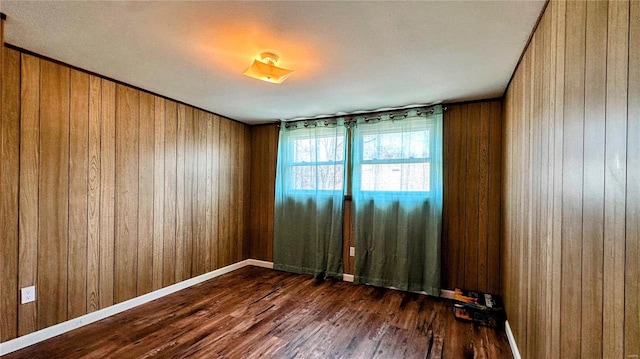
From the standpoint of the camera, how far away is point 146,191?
3.02 meters

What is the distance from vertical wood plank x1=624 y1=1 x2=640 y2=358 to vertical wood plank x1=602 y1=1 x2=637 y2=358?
0.8 inches

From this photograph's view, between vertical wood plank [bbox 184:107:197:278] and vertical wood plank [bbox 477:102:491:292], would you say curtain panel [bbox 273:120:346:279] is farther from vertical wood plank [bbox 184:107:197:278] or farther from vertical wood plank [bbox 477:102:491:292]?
vertical wood plank [bbox 477:102:491:292]

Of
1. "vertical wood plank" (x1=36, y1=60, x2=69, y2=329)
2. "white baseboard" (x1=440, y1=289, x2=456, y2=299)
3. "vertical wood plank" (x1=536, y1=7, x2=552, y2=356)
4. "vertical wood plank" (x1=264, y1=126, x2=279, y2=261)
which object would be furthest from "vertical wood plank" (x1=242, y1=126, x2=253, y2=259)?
"vertical wood plank" (x1=536, y1=7, x2=552, y2=356)

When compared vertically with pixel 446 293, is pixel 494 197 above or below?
above

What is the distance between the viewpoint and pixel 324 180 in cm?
393

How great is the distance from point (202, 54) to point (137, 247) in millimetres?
2175

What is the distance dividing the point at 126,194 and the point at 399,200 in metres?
3.07

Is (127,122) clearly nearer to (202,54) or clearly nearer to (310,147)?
(202,54)

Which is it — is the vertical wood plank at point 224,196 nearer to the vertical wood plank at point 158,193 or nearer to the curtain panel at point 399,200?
the vertical wood plank at point 158,193

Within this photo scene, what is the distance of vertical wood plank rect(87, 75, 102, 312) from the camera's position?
8.31 feet

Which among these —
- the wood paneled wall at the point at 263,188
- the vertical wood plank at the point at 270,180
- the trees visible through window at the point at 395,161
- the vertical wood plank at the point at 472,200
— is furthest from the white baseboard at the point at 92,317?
the vertical wood plank at the point at 472,200

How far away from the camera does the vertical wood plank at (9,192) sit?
6.61 ft

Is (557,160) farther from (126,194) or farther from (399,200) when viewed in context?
(126,194)

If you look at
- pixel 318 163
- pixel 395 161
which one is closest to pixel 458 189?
pixel 395 161
